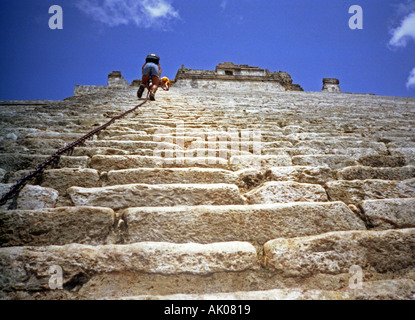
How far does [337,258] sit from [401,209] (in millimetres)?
636

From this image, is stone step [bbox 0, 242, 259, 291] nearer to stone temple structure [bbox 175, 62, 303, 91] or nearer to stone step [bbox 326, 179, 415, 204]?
stone step [bbox 326, 179, 415, 204]

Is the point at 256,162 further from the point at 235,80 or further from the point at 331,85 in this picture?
the point at 331,85

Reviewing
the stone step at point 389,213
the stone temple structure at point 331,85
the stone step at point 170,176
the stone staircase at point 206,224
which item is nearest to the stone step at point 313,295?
the stone staircase at point 206,224

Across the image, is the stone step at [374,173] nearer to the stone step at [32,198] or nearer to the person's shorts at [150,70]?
the stone step at [32,198]

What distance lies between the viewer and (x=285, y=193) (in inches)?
57.4

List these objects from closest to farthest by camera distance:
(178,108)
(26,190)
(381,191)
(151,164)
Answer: (26,190)
(381,191)
(151,164)
(178,108)

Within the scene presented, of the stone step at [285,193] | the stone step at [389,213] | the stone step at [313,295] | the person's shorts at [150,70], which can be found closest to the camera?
the stone step at [313,295]

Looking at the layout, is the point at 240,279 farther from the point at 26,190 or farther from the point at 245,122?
the point at 245,122

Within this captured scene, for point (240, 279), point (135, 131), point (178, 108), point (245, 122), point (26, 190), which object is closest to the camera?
point (240, 279)

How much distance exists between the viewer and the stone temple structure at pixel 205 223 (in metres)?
0.94

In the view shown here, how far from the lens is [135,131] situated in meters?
2.74

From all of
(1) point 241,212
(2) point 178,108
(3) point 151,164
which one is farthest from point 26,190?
(2) point 178,108

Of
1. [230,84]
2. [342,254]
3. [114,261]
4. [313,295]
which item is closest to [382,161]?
[342,254]

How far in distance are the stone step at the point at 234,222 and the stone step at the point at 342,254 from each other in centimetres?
8
